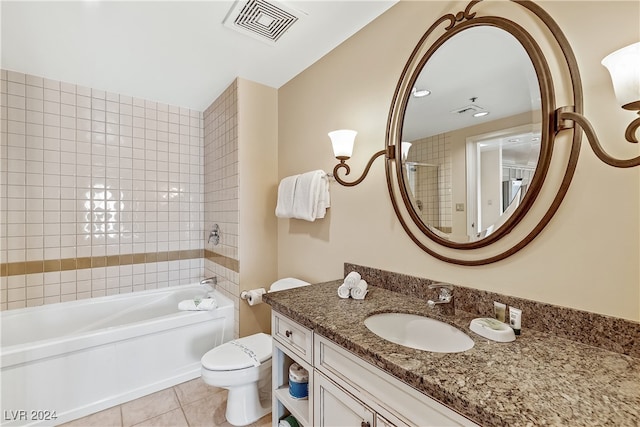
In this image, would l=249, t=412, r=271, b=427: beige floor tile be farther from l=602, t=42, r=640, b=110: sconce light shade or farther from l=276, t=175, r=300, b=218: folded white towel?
l=602, t=42, r=640, b=110: sconce light shade

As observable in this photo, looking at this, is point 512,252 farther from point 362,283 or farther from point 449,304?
point 362,283

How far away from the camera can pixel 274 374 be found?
1.51m

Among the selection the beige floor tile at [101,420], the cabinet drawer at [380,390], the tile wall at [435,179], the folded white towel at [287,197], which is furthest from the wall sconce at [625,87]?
the beige floor tile at [101,420]

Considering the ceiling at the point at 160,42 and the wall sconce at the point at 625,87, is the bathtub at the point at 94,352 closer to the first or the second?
the ceiling at the point at 160,42

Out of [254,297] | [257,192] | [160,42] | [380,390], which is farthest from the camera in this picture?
[257,192]

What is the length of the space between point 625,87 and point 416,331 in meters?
1.05

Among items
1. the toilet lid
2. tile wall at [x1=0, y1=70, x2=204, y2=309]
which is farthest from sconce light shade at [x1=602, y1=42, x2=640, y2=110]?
tile wall at [x1=0, y1=70, x2=204, y2=309]

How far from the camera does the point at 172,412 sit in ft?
6.12

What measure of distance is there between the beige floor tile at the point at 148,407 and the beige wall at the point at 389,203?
1181mm

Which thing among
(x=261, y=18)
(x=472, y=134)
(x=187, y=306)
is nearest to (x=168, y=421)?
(x=187, y=306)

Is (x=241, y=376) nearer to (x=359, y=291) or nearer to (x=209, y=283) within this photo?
(x=359, y=291)

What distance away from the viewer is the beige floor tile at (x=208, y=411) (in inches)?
69.2

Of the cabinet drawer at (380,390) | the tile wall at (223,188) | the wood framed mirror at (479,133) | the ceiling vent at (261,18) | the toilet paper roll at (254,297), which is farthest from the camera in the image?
the tile wall at (223,188)

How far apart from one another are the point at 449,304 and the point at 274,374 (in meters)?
0.97
